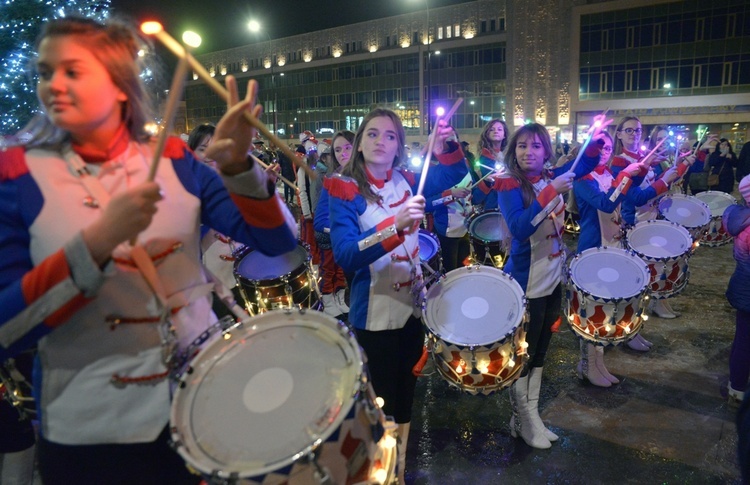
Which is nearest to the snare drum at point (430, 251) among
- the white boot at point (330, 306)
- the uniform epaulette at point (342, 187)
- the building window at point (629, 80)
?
the uniform epaulette at point (342, 187)

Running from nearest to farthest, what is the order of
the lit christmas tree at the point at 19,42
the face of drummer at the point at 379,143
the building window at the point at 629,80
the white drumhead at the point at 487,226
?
the face of drummer at the point at 379,143 < the white drumhead at the point at 487,226 < the lit christmas tree at the point at 19,42 < the building window at the point at 629,80

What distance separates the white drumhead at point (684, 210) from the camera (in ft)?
22.6

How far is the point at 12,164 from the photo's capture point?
4.50 ft

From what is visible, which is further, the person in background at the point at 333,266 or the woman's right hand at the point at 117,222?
the person in background at the point at 333,266

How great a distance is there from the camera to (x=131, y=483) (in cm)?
151

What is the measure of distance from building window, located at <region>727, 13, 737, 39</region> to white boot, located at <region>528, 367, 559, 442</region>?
3938 cm

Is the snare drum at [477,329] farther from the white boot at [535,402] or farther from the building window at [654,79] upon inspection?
the building window at [654,79]

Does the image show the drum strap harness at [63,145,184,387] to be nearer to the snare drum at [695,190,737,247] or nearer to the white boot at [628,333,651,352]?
the white boot at [628,333,651,352]

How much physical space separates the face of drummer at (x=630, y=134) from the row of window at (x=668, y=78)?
35.0 meters

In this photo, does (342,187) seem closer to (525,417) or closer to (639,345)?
(525,417)

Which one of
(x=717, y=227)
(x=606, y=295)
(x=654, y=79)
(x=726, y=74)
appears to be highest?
(x=654, y=79)

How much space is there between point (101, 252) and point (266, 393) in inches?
26.5

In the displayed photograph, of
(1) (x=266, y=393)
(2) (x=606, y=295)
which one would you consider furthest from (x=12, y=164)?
(2) (x=606, y=295)

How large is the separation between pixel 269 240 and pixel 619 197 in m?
3.93
